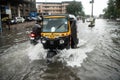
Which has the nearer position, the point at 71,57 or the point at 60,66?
the point at 60,66

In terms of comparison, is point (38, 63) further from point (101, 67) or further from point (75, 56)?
point (101, 67)

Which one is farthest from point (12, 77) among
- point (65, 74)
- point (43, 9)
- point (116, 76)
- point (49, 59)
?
Result: point (43, 9)

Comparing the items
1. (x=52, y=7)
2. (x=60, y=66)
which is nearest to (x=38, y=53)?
(x=60, y=66)

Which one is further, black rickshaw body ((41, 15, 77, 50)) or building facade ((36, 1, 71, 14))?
building facade ((36, 1, 71, 14))

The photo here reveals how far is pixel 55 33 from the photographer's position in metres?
11.6

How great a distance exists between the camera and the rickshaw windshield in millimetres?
11844

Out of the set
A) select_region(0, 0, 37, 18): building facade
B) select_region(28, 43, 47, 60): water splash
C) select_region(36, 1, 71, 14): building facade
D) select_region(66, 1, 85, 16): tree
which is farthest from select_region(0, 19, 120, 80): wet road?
select_region(36, 1, 71, 14): building facade

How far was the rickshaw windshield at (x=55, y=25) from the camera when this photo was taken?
11844mm

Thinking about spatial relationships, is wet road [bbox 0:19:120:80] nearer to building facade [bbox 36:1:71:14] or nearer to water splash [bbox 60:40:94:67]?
water splash [bbox 60:40:94:67]

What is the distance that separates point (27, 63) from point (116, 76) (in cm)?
460

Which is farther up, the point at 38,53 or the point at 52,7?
the point at 52,7

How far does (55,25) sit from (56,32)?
0.54 m

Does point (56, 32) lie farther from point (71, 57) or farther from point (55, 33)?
point (71, 57)

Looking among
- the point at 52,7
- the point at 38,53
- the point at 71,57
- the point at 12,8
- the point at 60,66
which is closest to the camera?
the point at 60,66
